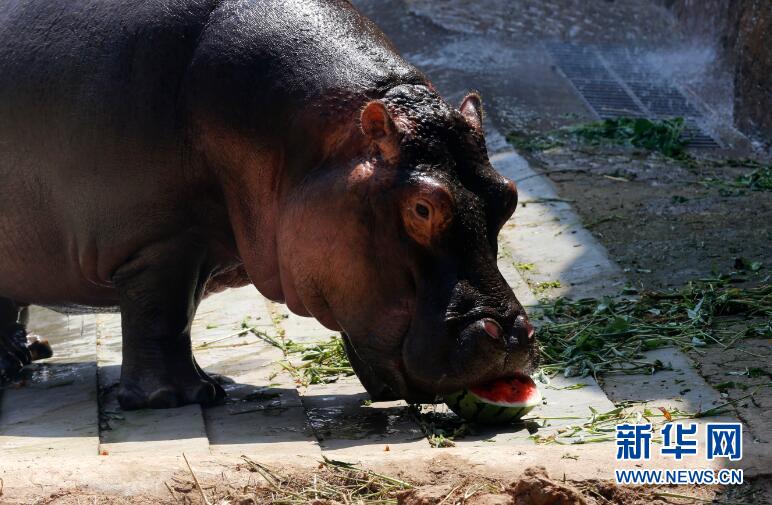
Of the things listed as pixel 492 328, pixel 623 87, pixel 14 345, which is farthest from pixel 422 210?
pixel 623 87

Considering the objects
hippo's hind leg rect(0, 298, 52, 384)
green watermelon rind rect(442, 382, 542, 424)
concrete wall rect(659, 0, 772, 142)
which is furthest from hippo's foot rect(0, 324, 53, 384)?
concrete wall rect(659, 0, 772, 142)

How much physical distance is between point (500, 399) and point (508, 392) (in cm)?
4

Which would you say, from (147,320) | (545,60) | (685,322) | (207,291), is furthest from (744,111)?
(147,320)

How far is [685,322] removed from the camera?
592cm

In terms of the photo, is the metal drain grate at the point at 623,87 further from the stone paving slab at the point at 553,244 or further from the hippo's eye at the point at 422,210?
the hippo's eye at the point at 422,210

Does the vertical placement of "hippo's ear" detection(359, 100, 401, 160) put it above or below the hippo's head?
above

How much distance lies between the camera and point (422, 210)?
4.48m

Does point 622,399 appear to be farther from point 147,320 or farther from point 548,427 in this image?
point 147,320

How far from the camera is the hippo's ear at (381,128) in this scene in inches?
180

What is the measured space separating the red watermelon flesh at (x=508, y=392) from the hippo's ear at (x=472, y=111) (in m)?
0.98

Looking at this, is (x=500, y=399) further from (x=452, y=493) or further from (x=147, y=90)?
(x=147, y=90)

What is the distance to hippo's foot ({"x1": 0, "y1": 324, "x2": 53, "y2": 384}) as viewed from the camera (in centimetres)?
608

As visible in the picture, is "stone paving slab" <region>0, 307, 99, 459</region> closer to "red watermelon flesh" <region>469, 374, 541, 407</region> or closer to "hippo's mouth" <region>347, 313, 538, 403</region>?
"hippo's mouth" <region>347, 313, 538, 403</region>

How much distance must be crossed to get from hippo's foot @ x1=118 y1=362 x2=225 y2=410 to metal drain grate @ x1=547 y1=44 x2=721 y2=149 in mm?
6062
